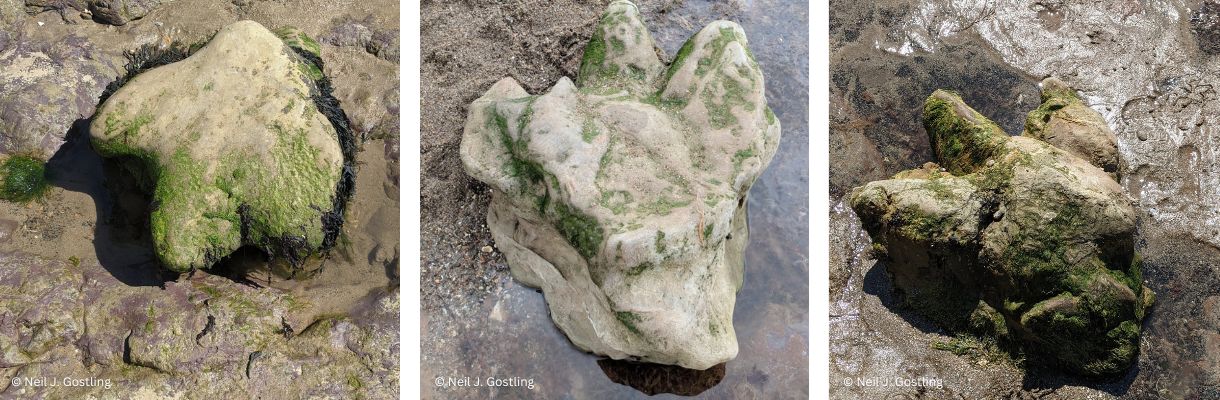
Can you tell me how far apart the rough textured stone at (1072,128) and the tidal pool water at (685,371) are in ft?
4.29

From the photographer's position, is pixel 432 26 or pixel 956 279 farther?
pixel 432 26

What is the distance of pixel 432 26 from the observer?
3.64 meters

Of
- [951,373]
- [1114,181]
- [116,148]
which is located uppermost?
[1114,181]

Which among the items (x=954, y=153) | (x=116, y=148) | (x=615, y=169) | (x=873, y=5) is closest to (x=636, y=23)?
(x=615, y=169)

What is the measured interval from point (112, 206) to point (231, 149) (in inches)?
33.8

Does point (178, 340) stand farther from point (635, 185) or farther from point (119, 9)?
point (635, 185)

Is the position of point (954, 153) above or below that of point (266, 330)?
above

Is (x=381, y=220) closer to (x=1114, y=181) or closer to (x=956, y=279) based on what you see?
(x=956, y=279)

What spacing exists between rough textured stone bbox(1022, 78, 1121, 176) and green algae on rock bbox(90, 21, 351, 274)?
3.76m

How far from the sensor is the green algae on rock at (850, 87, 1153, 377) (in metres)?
3.06

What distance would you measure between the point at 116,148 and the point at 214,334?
1119 millimetres

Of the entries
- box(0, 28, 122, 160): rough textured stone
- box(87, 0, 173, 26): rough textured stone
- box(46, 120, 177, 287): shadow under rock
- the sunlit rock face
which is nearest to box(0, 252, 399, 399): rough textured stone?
box(46, 120, 177, 287): shadow under rock

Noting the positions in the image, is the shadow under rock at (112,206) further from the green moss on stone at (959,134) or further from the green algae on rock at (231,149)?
the green moss on stone at (959,134)

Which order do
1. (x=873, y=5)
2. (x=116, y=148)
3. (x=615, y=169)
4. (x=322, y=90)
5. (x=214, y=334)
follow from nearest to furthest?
(x=615, y=169) → (x=214, y=334) → (x=116, y=148) → (x=322, y=90) → (x=873, y=5)
